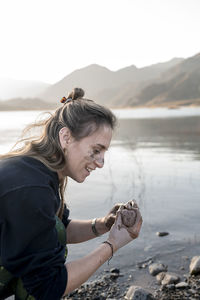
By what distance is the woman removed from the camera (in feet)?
6.74

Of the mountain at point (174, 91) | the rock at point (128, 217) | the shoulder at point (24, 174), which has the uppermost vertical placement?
the mountain at point (174, 91)

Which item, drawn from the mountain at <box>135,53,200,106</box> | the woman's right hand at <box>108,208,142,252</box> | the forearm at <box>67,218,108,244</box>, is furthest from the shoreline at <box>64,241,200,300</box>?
the mountain at <box>135,53,200,106</box>

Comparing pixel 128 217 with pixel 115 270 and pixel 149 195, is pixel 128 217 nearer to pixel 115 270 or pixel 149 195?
pixel 115 270

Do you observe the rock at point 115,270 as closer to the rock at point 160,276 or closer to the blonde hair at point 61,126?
the rock at point 160,276

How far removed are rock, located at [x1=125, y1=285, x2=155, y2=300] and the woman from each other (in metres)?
1.51

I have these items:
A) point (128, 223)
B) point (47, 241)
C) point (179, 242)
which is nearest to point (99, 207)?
point (179, 242)

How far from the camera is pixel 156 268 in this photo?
14.8ft

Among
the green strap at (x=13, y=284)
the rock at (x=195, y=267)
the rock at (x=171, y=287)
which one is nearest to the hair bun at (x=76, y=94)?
the green strap at (x=13, y=284)

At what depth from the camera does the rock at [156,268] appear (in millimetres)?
4484

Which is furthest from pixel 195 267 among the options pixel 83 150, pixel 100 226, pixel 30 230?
pixel 30 230

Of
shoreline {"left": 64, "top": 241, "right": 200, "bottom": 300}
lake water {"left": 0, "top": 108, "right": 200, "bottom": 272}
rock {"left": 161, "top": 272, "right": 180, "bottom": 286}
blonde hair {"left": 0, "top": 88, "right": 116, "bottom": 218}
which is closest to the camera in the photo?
blonde hair {"left": 0, "top": 88, "right": 116, "bottom": 218}

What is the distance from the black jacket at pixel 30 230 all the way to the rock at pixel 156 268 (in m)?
2.53

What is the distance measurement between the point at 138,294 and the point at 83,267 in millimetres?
1761

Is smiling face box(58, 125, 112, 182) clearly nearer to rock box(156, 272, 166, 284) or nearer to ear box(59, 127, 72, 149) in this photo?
ear box(59, 127, 72, 149)
